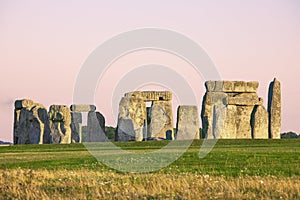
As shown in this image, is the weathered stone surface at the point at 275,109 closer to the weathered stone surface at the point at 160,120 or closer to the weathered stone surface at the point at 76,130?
the weathered stone surface at the point at 160,120

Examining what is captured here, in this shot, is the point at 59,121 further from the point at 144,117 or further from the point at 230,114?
the point at 230,114

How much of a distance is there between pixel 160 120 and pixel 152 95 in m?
2.29

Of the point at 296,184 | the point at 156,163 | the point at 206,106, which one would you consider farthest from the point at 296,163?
the point at 206,106

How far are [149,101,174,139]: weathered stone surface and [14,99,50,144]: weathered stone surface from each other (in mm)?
6997

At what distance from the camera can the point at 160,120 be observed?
4828 cm

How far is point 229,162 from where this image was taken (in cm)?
2097

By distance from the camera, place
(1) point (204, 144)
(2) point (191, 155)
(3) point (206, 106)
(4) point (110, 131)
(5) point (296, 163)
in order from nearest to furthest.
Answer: (5) point (296, 163) → (2) point (191, 155) → (1) point (204, 144) → (3) point (206, 106) → (4) point (110, 131)

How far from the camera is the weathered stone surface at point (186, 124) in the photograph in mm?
46438

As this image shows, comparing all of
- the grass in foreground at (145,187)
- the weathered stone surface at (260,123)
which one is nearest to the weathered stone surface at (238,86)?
the weathered stone surface at (260,123)

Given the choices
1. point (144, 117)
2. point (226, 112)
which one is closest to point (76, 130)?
point (144, 117)

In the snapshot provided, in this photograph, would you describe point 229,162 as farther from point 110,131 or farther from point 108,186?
point 110,131

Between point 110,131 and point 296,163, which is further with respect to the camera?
point 110,131

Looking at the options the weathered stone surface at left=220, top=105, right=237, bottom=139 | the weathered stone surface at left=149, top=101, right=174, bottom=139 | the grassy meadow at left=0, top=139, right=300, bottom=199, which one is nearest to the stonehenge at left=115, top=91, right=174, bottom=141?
the weathered stone surface at left=149, top=101, right=174, bottom=139

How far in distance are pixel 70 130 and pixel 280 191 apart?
34.6m
